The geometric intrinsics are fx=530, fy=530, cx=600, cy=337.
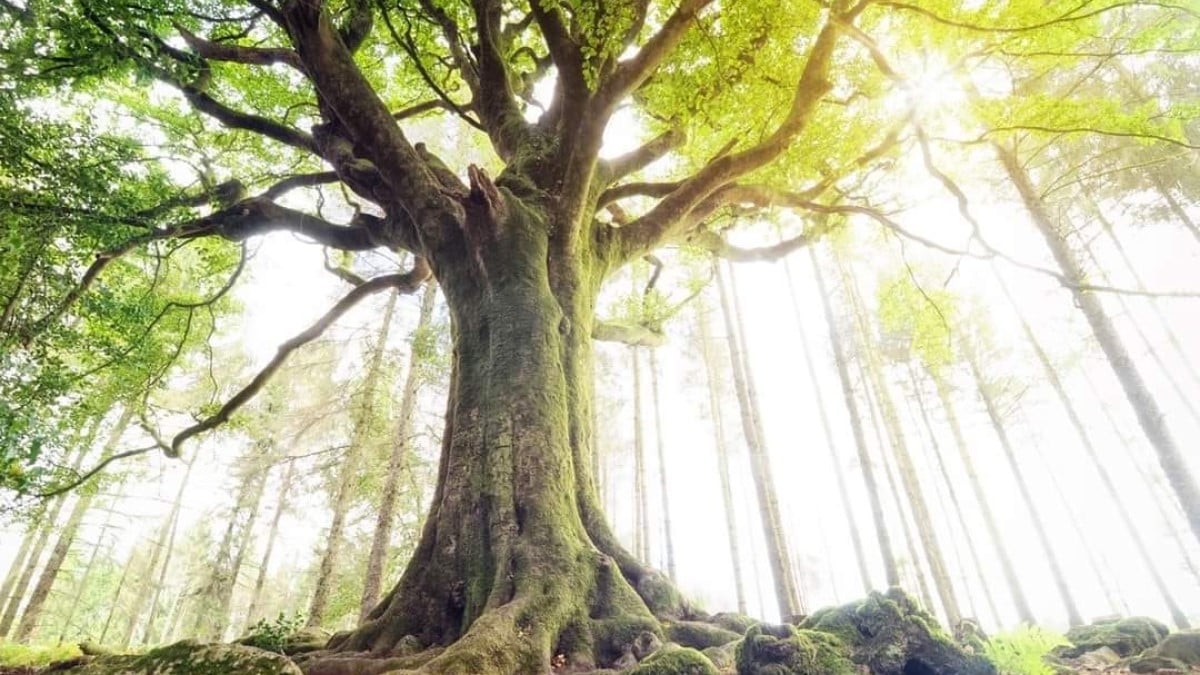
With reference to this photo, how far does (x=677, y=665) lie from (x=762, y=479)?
8.03 meters

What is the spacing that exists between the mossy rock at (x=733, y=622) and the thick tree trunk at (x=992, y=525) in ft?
31.3

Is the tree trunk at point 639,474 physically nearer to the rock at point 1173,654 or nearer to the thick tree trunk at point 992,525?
the thick tree trunk at point 992,525

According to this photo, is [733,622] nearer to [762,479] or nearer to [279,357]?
[279,357]

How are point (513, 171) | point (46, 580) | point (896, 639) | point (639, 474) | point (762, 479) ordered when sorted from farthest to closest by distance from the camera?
point (639, 474) < point (46, 580) < point (762, 479) < point (513, 171) < point (896, 639)

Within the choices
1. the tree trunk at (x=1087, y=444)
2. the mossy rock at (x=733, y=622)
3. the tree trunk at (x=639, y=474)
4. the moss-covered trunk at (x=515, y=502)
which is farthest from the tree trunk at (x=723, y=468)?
the moss-covered trunk at (x=515, y=502)

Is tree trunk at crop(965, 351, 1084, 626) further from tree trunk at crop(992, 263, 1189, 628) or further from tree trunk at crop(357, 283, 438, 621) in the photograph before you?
tree trunk at crop(357, 283, 438, 621)

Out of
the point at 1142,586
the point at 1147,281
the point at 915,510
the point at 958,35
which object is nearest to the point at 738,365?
the point at 915,510

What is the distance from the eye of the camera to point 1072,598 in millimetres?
11461

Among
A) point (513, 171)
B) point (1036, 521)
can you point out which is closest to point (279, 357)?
point (513, 171)

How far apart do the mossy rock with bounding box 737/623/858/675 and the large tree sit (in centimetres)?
80

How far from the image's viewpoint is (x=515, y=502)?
379 centimetres

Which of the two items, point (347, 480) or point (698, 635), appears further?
point (347, 480)

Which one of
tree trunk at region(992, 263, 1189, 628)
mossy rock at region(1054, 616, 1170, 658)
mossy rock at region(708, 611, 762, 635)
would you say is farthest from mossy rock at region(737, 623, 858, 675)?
tree trunk at region(992, 263, 1189, 628)

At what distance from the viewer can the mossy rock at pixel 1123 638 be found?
414 centimetres
